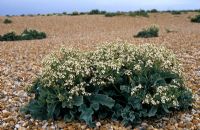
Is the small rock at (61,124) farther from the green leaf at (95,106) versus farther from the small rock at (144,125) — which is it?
the small rock at (144,125)

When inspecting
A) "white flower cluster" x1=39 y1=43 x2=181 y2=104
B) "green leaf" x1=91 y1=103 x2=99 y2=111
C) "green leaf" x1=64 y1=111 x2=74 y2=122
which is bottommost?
"green leaf" x1=64 y1=111 x2=74 y2=122

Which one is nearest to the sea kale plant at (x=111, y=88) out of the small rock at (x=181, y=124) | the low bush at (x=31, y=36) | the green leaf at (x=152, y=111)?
the green leaf at (x=152, y=111)

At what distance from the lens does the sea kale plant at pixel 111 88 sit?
5.69 m

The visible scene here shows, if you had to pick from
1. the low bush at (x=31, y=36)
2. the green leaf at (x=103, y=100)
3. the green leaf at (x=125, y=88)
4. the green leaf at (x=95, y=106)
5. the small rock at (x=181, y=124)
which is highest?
the green leaf at (x=125, y=88)

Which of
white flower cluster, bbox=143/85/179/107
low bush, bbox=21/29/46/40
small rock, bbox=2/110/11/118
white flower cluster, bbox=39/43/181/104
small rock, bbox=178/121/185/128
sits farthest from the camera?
low bush, bbox=21/29/46/40

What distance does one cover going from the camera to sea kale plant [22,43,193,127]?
18.7 ft

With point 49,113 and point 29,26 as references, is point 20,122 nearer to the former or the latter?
point 49,113

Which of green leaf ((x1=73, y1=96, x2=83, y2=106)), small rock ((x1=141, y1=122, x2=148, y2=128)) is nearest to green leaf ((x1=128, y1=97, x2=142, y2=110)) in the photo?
small rock ((x1=141, y1=122, x2=148, y2=128))

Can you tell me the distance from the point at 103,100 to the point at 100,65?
52 centimetres

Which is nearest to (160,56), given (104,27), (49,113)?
(49,113)

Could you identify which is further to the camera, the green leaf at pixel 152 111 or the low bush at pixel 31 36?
the low bush at pixel 31 36

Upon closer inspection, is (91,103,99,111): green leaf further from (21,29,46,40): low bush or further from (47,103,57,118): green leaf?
(21,29,46,40): low bush

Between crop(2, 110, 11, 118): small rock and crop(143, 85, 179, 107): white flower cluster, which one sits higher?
crop(143, 85, 179, 107): white flower cluster

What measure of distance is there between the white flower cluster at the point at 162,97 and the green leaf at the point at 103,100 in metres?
0.46
